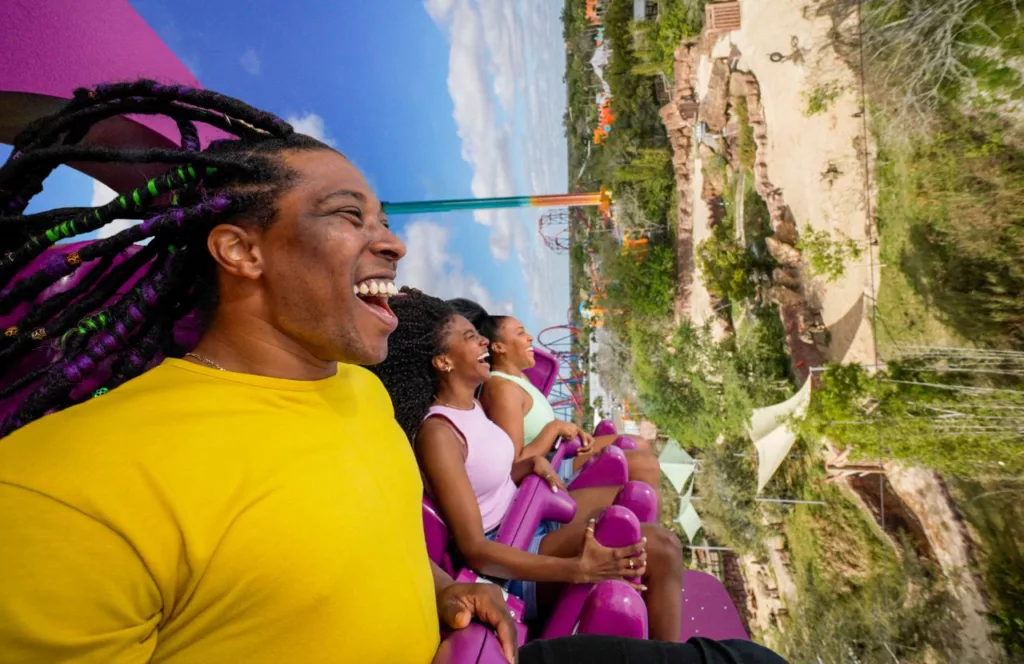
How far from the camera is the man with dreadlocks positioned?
663 millimetres

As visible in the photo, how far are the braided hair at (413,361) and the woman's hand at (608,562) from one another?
2.83 ft

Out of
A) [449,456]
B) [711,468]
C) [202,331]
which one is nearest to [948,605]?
[711,468]

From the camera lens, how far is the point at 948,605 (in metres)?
3.93

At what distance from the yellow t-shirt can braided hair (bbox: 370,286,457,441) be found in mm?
1163

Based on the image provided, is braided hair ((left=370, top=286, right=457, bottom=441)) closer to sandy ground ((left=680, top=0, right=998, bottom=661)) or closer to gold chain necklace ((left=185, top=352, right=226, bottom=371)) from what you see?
gold chain necklace ((left=185, top=352, right=226, bottom=371))

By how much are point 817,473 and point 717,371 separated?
204 cm

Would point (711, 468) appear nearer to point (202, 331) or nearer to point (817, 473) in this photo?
point (817, 473)

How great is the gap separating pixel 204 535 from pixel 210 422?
18cm

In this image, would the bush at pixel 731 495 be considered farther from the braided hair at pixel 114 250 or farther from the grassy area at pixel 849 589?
the braided hair at pixel 114 250

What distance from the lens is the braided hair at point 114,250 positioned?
3.56 feet

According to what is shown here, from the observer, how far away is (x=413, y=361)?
91.1 inches

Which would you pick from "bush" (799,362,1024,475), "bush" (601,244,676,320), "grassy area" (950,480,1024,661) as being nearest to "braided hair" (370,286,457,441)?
"bush" (799,362,1024,475)

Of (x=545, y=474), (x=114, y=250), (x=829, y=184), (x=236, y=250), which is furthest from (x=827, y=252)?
(x=114, y=250)

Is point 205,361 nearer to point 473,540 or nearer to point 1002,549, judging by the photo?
point 473,540
